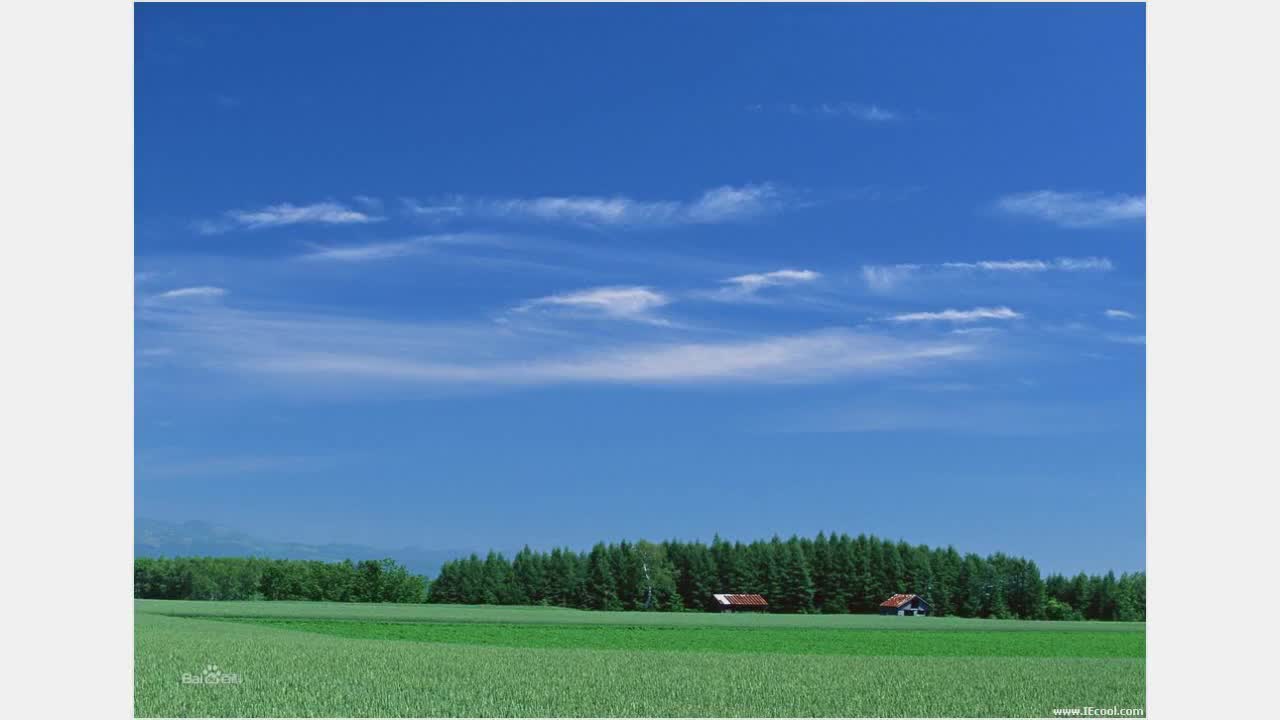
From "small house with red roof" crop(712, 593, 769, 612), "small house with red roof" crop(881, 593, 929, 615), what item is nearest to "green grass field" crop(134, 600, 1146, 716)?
"small house with red roof" crop(881, 593, 929, 615)

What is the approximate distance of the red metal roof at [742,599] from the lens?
5625 centimetres

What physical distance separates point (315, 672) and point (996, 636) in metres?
34.9

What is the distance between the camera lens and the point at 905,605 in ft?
170

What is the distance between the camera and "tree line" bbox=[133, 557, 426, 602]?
2375 inches

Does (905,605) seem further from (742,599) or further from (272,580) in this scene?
(272,580)

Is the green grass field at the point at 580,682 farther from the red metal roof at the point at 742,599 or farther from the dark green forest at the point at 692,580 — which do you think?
the red metal roof at the point at 742,599

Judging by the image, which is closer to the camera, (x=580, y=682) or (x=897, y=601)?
(x=580, y=682)

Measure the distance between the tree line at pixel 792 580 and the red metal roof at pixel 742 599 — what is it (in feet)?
1.09

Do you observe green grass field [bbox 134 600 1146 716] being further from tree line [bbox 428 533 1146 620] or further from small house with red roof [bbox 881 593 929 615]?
small house with red roof [bbox 881 593 929 615]

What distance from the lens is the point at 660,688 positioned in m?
16.9

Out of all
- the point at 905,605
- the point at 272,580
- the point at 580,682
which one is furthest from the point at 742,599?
the point at 580,682

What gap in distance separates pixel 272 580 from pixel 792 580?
107ft

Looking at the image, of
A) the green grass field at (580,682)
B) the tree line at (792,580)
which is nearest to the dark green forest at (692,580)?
the tree line at (792,580)
